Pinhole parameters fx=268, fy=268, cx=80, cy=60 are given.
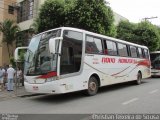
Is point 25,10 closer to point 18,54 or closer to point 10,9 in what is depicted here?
point 10,9

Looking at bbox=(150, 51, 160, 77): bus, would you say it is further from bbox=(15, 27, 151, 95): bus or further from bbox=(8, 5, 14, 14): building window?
bbox=(8, 5, 14, 14): building window

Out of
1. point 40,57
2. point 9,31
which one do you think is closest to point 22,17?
point 9,31

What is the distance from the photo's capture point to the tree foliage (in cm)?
2980

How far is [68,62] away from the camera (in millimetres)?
11469

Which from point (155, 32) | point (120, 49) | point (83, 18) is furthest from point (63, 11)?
point (155, 32)

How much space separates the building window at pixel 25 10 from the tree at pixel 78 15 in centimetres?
972

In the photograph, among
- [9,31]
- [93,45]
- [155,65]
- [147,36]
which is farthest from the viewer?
[9,31]

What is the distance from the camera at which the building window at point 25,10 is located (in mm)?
28312

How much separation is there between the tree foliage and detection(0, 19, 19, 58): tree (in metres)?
11.9

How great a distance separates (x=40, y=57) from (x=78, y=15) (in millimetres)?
6863

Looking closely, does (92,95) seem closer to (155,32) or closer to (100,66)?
(100,66)

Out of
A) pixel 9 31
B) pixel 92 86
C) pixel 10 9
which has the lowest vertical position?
pixel 92 86

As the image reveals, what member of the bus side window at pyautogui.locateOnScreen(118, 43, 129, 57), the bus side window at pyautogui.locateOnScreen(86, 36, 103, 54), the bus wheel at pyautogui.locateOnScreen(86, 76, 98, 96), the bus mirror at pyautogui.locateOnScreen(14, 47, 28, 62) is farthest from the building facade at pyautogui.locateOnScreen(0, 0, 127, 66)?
the bus wheel at pyautogui.locateOnScreen(86, 76, 98, 96)

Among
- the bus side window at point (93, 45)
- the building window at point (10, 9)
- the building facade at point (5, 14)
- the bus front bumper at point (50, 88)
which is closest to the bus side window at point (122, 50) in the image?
the bus side window at point (93, 45)
